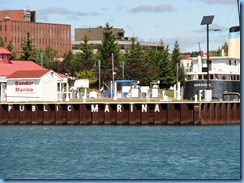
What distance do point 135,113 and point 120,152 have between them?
20341 millimetres

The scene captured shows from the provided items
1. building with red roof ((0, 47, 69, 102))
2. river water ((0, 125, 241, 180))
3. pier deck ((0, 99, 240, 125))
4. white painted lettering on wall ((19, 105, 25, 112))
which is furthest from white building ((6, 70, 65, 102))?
river water ((0, 125, 241, 180))

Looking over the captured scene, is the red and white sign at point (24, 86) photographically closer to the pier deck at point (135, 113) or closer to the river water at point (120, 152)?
the pier deck at point (135, 113)

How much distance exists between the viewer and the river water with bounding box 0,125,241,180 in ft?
136

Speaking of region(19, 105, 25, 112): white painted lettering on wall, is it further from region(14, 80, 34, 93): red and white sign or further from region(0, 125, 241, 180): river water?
region(14, 80, 34, 93): red and white sign

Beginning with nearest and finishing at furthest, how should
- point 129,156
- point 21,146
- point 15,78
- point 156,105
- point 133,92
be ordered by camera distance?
Answer: point 129,156 < point 21,146 < point 156,105 < point 15,78 < point 133,92

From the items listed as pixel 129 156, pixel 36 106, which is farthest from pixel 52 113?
pixel 129 156

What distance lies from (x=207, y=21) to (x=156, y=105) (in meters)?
8.08

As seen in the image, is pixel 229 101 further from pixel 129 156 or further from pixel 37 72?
pixel 129 156

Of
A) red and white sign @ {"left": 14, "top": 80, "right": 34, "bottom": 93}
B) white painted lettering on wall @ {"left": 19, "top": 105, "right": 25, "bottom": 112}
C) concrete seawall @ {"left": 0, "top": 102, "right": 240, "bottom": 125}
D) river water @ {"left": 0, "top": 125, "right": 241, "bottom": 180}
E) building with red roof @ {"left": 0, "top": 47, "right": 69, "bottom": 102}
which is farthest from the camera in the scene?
red and white sign @ {"left": 14, "top": 80, "right": 34, "bottom": 93}

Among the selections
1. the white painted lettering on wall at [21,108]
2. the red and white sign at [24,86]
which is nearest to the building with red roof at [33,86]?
the red and white sign at [24,86]

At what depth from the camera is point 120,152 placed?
51.1 metres

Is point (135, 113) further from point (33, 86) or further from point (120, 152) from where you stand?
point (120, 152)

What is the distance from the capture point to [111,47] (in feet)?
431

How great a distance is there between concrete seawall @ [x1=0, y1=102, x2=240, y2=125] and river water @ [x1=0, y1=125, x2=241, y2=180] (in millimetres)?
1437
